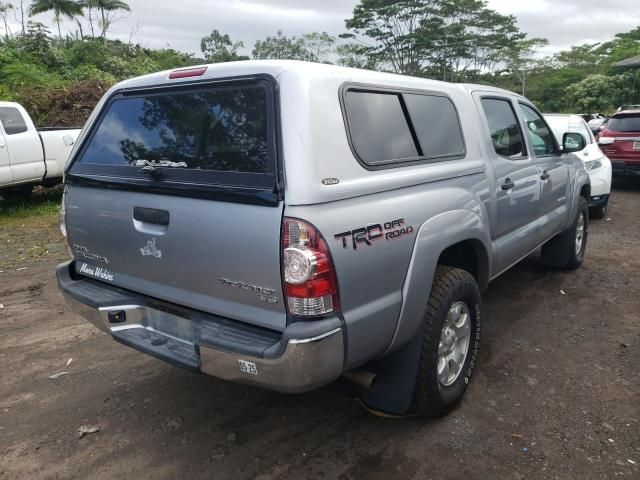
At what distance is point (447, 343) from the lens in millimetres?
3014

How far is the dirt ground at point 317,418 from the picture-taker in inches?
104

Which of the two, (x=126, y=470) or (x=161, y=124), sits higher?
(x=161, y=124)

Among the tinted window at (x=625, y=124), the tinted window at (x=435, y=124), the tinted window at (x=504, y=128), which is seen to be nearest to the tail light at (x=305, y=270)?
the tinted window at (x=435, y=124)

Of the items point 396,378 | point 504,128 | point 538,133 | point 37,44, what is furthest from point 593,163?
point 37,44

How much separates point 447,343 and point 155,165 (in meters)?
1.87

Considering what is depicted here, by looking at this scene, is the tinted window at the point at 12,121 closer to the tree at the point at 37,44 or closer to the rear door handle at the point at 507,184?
the rear door handle at the point at 507,184

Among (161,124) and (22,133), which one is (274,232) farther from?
(22,133)

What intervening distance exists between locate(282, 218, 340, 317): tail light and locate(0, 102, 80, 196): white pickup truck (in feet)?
26.4

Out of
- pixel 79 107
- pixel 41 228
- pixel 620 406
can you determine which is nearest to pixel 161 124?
pixel 620 406

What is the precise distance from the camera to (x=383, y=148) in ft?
8.69

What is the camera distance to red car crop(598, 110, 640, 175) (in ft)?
34.4

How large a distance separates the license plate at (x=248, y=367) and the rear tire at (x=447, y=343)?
0.94 meters

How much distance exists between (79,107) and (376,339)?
14296mm

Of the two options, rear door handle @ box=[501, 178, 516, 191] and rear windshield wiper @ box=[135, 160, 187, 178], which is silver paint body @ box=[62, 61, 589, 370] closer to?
rear windshield wiper @ box=[135, 160, 187, 178]
